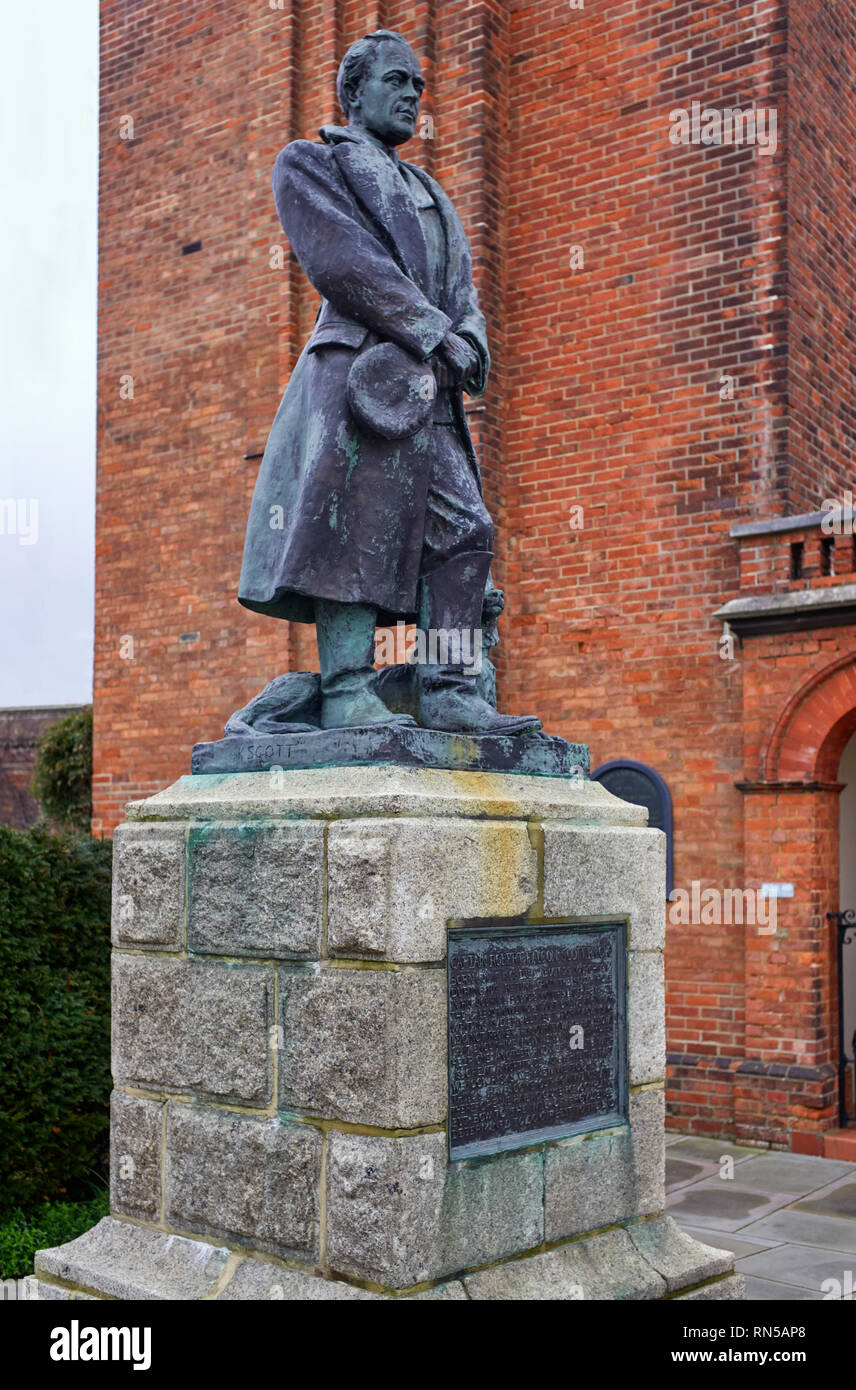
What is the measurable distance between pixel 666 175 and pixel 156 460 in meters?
5.05

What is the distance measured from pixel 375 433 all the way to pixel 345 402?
121mm

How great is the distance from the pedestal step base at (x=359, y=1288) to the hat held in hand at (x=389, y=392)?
2.26 m

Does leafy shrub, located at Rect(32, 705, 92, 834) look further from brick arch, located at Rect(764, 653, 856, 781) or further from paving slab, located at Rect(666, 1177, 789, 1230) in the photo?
paving slab, located at Rect(666, 1177, 789, 1230)

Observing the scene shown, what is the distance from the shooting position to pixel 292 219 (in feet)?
12.7

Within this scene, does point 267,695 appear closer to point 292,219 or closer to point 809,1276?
point 292,219

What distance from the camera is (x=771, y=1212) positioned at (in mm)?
6730

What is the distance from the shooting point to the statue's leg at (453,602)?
3.89 m

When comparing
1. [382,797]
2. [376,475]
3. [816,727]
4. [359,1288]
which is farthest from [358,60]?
[816,727]

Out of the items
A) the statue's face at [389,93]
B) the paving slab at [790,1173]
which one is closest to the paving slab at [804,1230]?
the paving slab at [790,1173]

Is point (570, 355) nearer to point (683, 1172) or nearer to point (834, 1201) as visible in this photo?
point (683, 1172)

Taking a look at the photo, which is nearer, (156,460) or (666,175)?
(666,175)

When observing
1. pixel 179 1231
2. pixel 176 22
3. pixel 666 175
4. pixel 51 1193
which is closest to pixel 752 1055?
pixel 51 1193
